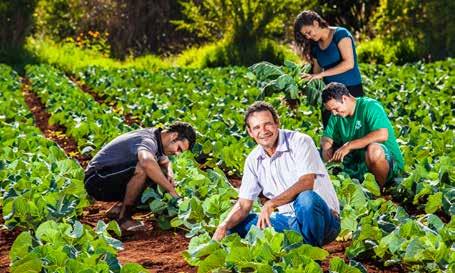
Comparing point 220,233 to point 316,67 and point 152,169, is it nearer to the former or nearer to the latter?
point 152,169

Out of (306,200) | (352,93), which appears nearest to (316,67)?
(352,93)

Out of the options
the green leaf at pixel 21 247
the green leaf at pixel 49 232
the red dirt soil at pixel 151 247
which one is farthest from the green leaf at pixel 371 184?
the green leaf at pixel 21 247

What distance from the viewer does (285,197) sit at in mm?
5172

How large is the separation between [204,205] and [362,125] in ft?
5.32

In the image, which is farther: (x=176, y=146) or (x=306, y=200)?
(x=176, y=146)

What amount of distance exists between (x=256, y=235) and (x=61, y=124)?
7476 mm

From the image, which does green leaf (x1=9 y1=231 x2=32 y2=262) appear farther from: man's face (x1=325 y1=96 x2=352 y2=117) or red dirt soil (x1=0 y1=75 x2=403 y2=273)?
man's face (x1=325 y1=96 x2=352 y2=117)

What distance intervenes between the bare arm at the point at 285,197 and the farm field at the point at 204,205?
166 millimetres

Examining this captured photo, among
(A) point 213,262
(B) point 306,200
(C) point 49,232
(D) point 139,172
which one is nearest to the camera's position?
(A) point 213,262

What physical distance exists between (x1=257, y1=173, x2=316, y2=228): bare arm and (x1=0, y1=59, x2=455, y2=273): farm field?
0.17 m

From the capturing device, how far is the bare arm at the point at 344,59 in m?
7.56

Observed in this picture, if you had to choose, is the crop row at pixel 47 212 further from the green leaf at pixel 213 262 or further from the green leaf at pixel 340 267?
the green leaf at pixel 340 267

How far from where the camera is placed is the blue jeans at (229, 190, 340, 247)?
4988 millimetres

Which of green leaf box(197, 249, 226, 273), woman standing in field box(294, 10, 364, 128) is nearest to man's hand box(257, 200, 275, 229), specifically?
green leaf box(197, 249, 226, 273)
